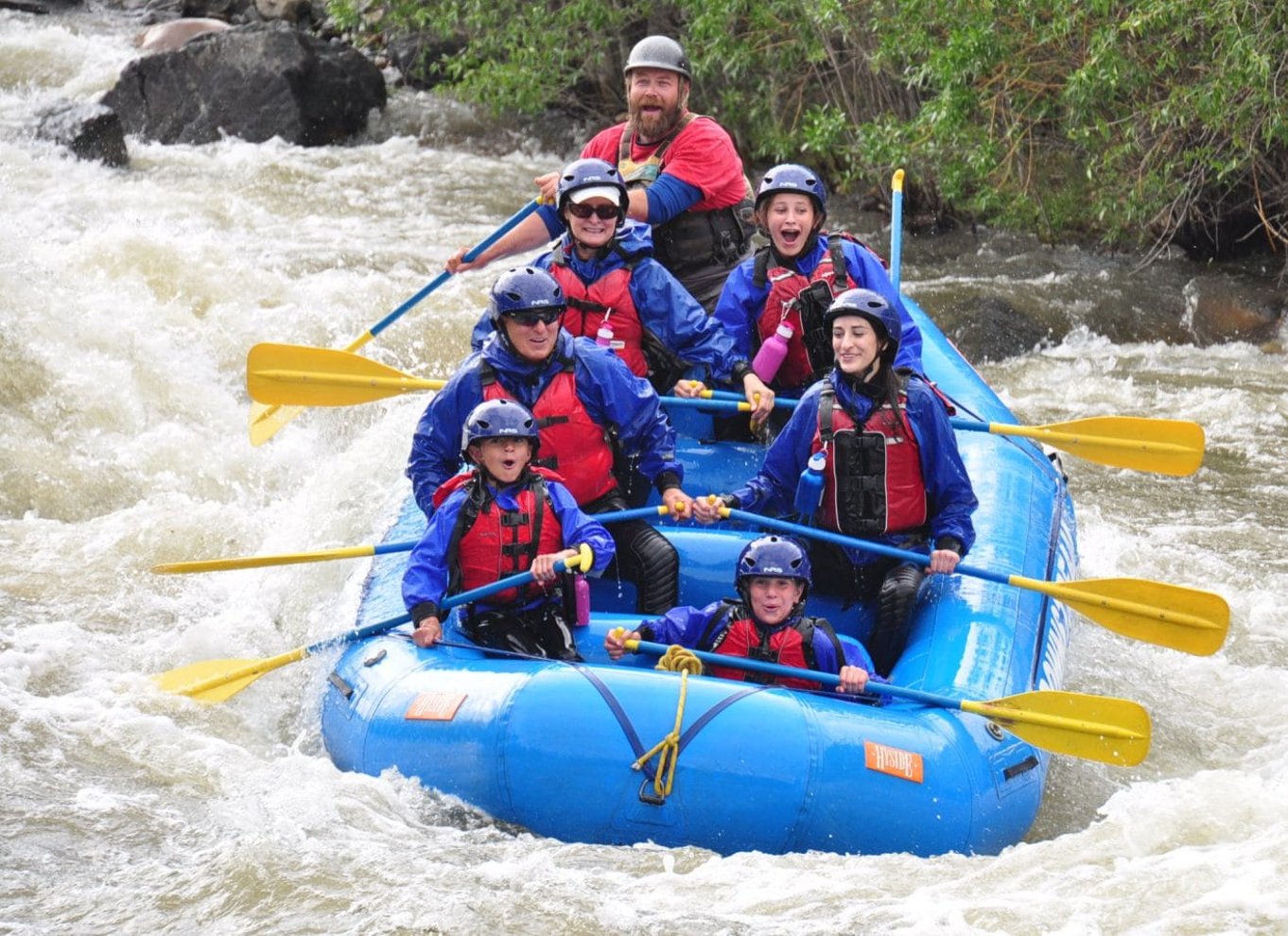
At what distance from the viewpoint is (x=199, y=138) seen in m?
13.8

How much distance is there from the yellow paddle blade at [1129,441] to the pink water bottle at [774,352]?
0.78 meters

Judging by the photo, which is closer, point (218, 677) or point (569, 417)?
point (218, 677)

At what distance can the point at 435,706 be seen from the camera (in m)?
4.62

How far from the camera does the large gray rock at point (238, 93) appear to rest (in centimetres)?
1394

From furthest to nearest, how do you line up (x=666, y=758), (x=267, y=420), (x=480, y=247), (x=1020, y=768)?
(x=267, y=420)
(x=480, y=247)
(x=1020, y=768)
(x=666, y=758)

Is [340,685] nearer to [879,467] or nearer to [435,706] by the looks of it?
[435,706]

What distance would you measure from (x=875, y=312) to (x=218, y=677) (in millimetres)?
2258

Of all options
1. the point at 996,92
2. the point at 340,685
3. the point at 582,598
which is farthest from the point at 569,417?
the point at 996,92

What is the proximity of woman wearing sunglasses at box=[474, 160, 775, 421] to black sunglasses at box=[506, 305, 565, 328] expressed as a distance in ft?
1.91

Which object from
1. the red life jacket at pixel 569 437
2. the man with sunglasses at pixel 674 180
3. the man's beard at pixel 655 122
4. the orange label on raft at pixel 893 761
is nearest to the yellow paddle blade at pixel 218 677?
the red life jacket at pixel 569 437

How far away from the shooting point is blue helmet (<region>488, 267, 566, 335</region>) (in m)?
5.23

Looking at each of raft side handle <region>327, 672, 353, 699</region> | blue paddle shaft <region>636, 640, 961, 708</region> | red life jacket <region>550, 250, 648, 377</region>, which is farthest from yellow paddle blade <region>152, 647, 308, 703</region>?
red life jacket <region>550, 250, 648, 377</region>

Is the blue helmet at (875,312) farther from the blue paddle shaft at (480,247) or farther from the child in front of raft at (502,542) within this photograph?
the blue paddle shaft at (480,247)

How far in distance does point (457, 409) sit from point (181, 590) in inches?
72.1
